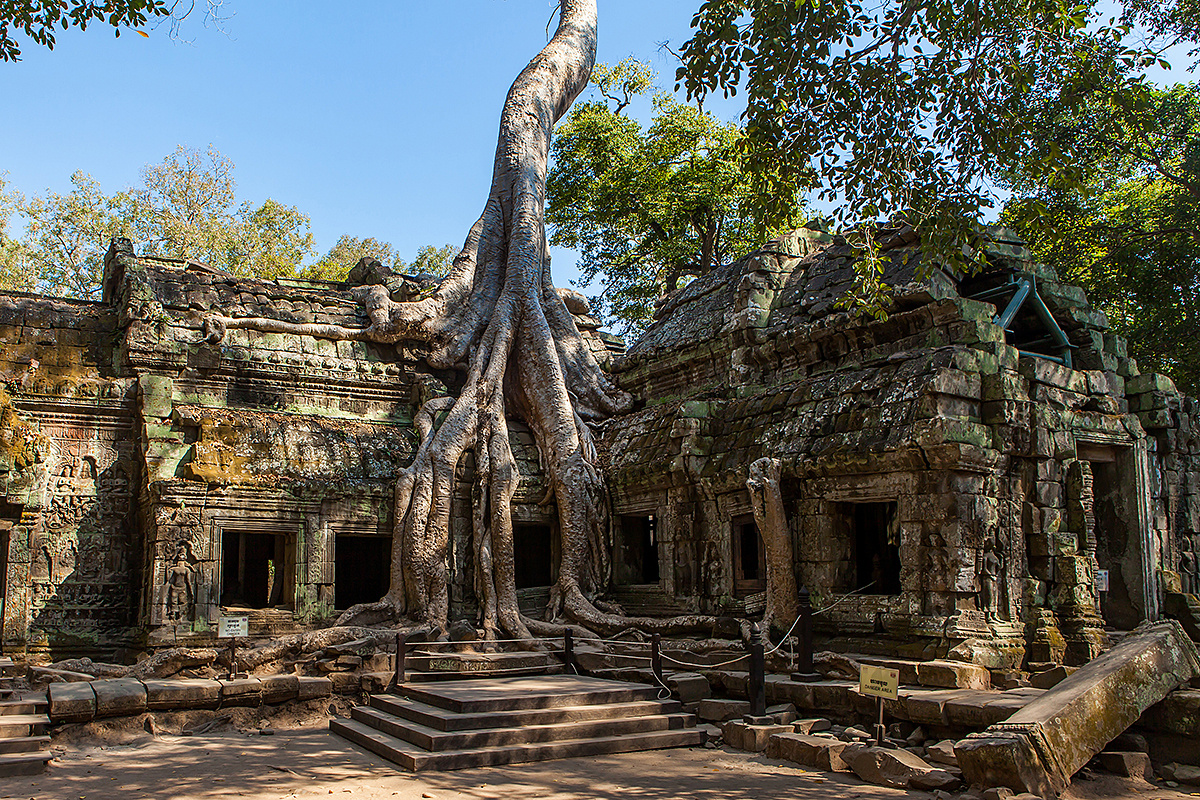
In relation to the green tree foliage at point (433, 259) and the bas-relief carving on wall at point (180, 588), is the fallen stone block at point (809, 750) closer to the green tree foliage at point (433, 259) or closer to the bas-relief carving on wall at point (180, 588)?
the bas-relief carving on wall at point (180, 588)

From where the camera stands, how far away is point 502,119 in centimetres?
1591

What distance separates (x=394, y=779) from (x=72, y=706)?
3204 mm

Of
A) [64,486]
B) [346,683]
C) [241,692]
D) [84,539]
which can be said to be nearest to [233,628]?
[241,692]

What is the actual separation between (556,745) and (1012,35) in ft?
21.3

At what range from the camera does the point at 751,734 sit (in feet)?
24.7

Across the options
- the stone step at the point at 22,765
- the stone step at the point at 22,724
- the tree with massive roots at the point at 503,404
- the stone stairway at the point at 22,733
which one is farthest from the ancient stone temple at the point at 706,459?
the stone step at the point at 22,765

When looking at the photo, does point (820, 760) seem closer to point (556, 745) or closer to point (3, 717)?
point (556, 745)

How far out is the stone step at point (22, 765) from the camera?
667 cm

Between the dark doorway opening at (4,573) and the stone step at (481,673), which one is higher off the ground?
the dark doorway opening at (4,573)

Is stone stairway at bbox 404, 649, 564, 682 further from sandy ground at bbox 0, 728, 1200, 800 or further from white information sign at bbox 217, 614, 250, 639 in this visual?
sandy ground at bbox 0, 728, 1200, 800

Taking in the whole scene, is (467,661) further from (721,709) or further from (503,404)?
(503,404)

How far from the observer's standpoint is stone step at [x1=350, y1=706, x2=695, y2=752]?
23.8 feet

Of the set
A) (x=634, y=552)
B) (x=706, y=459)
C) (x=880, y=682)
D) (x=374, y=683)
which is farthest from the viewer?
(x=634, y=552)

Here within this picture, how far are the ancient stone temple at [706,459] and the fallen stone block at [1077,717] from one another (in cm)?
143
